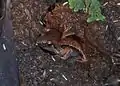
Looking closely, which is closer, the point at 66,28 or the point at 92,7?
the point at 92,7

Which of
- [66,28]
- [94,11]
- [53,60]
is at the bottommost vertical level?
[53,60]

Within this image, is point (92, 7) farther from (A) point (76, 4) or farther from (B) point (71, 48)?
(B) point (71, 48)

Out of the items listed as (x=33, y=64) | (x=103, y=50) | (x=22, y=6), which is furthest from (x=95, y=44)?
(x=22, y=6)

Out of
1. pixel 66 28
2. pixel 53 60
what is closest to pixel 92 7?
pixel 66 28

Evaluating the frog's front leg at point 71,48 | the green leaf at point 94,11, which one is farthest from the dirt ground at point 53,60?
the green leaf at point 94,11

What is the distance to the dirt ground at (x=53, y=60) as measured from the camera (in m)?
2.20

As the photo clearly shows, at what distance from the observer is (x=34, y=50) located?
2.33 meters

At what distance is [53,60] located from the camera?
2301 mm

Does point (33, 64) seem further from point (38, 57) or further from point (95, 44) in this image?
point (95, 44)

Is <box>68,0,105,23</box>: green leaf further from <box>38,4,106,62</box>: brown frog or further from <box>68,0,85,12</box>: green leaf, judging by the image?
<box>38,4,106,62</box>: brown frog

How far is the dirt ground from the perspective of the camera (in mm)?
2203

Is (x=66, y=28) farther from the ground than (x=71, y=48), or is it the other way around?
(x=66, y=28)

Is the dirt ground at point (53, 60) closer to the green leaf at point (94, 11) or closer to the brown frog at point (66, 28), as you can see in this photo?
the brown frog at point (66, 28)

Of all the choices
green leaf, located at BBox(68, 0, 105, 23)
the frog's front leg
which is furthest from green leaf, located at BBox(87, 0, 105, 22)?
the frog's front leg
